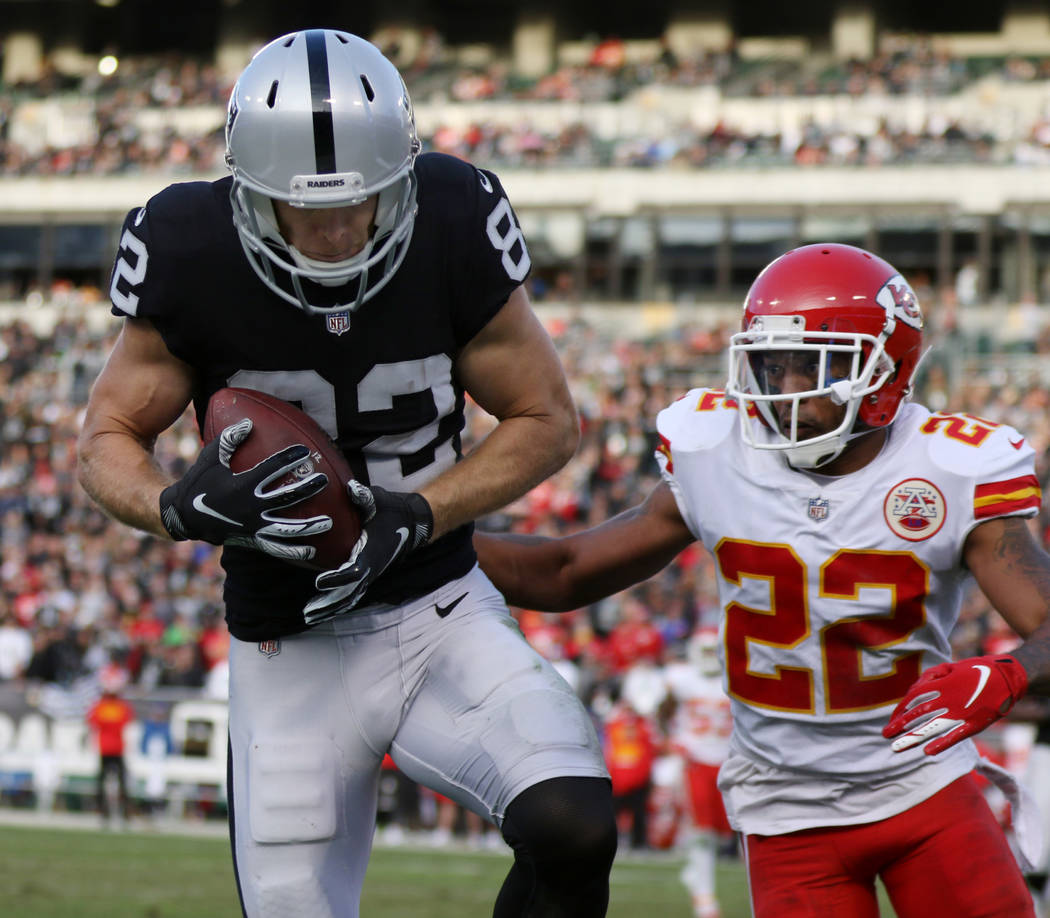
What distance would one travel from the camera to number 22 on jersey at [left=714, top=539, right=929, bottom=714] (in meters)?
3.29

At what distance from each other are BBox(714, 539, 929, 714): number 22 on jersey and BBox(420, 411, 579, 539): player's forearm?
43 centimetres

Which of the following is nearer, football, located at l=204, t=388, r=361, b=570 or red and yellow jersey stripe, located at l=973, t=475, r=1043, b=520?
football, located at l=204, t=388, r=361, b=570

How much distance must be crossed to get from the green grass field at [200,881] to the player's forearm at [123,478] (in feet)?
16.8

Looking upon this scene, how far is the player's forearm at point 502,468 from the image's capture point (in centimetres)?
329

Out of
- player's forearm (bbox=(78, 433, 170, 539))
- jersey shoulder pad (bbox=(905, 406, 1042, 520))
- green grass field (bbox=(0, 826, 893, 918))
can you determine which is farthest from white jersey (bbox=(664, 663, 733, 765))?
player's forearm (bbox=(78, 433, 170, 539))

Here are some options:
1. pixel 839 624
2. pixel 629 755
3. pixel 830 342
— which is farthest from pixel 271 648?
pixel 629 755

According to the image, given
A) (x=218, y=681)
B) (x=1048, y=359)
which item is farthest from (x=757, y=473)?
(x=1048, y=359)

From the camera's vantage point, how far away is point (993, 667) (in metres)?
2.93

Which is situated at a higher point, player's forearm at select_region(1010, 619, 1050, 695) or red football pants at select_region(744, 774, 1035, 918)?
player's forearm at select_region(1010, 619, 1050, 695)

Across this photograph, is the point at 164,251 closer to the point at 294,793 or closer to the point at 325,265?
the point at 325,265

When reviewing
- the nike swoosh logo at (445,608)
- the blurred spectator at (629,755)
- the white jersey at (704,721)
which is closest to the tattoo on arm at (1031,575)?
the nike swoosh logo at (445,608)

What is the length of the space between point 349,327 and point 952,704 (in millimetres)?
1335

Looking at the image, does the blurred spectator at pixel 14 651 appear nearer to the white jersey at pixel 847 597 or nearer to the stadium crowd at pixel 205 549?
the stadium crowd at pixel 205 549

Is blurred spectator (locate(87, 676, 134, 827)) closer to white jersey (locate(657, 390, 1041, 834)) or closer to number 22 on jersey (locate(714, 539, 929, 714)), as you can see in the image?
white jersey (locate(657, 390, 1041, 834))
